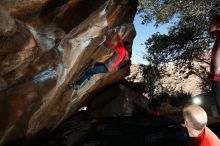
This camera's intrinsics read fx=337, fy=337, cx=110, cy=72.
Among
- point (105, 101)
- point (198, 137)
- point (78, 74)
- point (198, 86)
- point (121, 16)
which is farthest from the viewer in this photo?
point (198, 86)

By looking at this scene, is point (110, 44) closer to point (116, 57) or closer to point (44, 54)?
point (116, 57)

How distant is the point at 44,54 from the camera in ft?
30.3

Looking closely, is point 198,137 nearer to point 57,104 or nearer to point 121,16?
point 57,104

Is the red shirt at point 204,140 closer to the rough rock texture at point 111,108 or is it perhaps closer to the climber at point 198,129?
the climber at point 198,129

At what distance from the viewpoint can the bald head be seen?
18.7ft

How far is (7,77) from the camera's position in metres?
8.67

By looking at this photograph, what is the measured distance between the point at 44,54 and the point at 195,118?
16.2ft

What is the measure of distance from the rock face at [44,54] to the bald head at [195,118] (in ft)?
14.2

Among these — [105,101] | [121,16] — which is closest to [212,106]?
[105,101]

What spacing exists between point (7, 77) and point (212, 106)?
32.8 feet

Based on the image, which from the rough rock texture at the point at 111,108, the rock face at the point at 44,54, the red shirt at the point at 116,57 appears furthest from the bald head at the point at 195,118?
the rough rock texture at the point at 111,108

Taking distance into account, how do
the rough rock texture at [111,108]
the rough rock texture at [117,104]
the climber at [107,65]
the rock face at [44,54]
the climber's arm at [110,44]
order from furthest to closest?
the rough rock texture at [117,104]
the rough rock texture at [111,108]
the climber's arm at [110,44]
the climber at [107,65]
the rock face at [44,54]

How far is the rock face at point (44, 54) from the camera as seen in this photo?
318 inches

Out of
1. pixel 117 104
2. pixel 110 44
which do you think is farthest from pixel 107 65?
pixel 117 104
